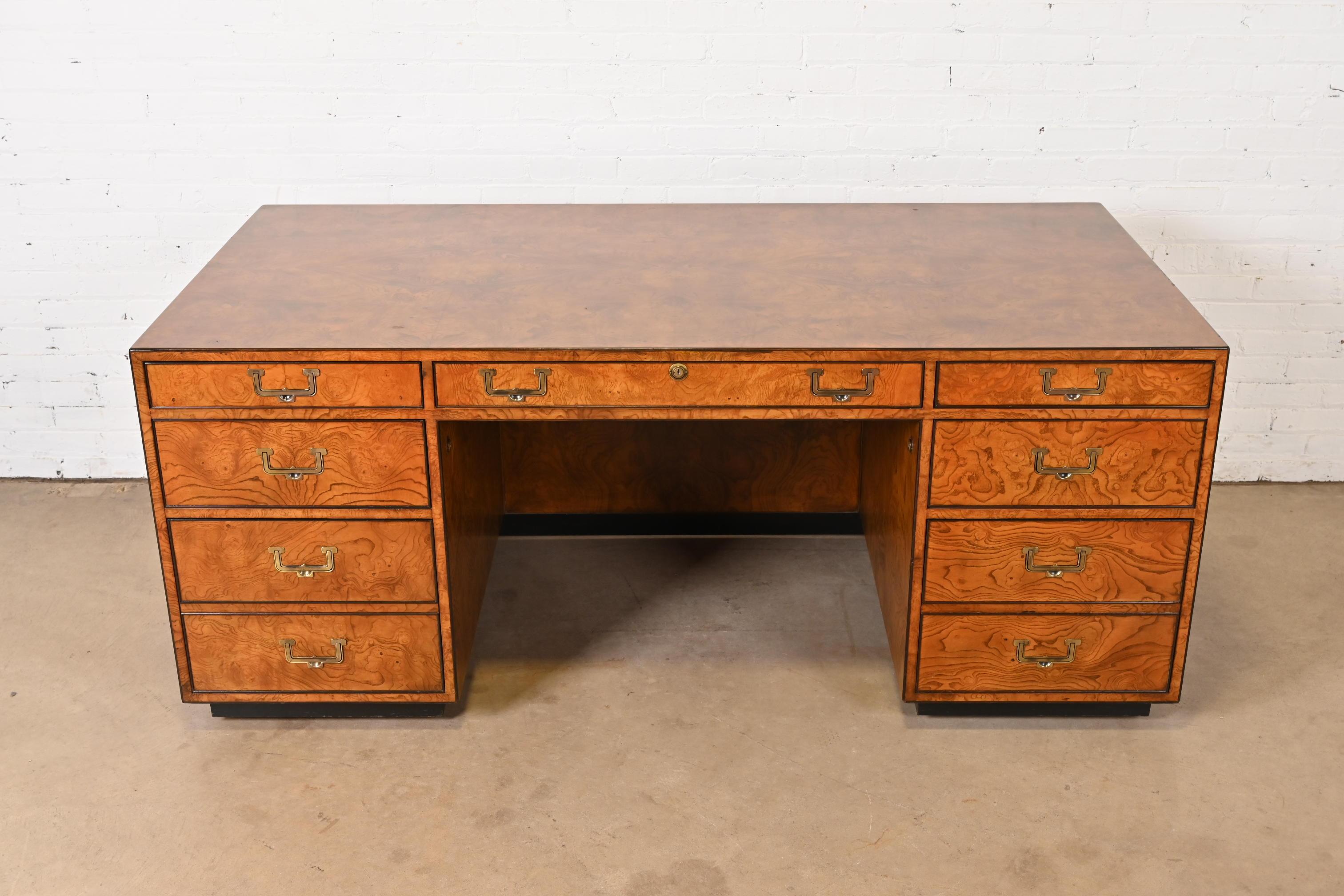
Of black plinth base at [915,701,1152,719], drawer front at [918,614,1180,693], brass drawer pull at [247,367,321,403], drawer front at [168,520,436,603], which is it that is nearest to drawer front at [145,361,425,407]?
brass drawer pull at [247,367,321,403]

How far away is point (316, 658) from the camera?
2.62 meters

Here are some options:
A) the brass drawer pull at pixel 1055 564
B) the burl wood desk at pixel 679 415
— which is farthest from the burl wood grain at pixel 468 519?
the brass drawer pull at pixel 1055 564

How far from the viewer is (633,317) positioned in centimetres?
248

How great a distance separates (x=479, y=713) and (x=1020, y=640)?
3.42 ft

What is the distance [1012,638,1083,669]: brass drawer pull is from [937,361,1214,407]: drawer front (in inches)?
18.7

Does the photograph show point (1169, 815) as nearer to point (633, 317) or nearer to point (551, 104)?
point (633, 317)

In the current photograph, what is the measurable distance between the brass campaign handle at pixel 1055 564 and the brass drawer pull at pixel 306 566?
1254mm

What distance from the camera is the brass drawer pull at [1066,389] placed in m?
2.37

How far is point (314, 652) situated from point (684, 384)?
884 mm

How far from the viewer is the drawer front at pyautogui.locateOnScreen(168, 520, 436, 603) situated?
2.51 meters

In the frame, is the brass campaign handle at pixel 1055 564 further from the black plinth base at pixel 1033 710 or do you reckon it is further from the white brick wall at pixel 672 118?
the white brick wall at pixel 672 118

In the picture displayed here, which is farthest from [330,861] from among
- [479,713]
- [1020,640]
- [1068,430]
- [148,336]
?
[1068,430]

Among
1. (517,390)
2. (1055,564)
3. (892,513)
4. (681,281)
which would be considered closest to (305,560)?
(517,390)

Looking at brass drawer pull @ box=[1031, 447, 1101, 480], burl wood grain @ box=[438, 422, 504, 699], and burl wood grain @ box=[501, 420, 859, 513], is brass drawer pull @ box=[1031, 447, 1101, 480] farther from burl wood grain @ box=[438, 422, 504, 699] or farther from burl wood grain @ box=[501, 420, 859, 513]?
burl wood grain @ box=[438, 422, 504, 699]
